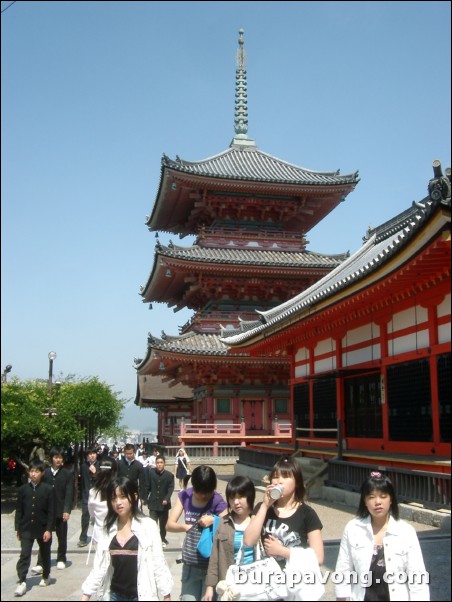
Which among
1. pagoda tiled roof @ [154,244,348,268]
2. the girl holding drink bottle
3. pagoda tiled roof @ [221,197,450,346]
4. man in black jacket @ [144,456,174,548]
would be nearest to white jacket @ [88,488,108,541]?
man in black jacket @ [144,456,174,548]

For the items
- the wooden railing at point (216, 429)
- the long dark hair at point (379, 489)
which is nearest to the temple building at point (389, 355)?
the long dark hair at point (379, 489)

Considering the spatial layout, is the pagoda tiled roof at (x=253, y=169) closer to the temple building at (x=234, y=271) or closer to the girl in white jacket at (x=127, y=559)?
the temple building at (x=234, y=271)

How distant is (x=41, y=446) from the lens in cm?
1560

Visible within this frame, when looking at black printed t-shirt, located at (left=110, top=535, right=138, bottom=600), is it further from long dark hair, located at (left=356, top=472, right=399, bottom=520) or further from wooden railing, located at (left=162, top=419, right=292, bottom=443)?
wooden railing, located at (left=162, top=419, right=292, bottom=443)

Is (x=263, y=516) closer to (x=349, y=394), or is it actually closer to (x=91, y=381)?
(x=349, y=394)

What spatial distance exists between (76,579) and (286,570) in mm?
4867

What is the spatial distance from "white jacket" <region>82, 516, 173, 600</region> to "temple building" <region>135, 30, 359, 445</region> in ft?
68.2

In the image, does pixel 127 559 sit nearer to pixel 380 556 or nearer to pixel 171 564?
pixel 380 556

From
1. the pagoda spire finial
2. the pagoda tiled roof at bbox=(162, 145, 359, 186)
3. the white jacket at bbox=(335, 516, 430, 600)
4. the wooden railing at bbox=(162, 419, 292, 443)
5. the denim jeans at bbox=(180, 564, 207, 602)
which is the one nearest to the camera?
the white jacket at bbox=(335, 516, 430, 600)

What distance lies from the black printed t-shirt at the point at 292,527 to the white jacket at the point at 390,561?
267 millimetres

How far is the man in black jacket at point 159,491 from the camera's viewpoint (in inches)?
396

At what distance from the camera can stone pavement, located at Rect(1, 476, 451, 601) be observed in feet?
A: 24.8

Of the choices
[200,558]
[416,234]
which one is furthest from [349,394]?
[200,558]

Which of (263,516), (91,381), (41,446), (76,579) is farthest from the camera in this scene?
(91,381)
